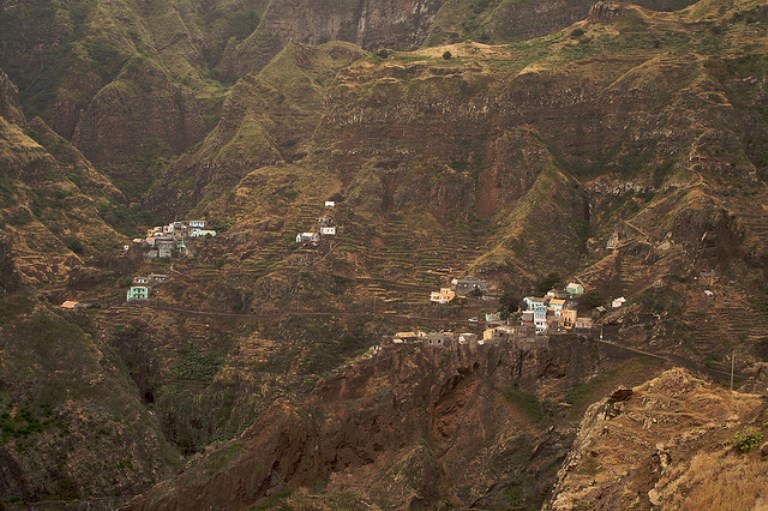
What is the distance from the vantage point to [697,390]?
3534 cm

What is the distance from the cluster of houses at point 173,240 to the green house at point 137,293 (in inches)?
193

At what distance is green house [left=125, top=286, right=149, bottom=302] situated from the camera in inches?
3039

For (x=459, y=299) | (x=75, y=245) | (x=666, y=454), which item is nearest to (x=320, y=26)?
(x=75, y=245)

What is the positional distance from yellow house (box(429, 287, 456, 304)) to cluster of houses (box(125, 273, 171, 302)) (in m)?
18.3

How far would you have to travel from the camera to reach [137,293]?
77375 mm

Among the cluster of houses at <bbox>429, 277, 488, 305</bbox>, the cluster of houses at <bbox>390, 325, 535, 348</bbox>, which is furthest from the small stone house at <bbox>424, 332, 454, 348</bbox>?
the cluster of houses at <bbox>429, 277, 488, 305</bbox>

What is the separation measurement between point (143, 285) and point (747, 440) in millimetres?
57625

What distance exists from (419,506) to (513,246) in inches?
1124

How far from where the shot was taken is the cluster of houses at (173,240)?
8219 cm

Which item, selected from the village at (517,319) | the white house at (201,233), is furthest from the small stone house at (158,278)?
the village at (517,319)

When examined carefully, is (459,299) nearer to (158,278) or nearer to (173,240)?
(158,278)

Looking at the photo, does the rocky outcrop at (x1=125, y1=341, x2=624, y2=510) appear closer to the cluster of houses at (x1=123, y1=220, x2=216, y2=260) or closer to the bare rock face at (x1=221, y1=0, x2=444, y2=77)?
the cluster of houses at (x1=123, y1=220, x2=216, y2=260)

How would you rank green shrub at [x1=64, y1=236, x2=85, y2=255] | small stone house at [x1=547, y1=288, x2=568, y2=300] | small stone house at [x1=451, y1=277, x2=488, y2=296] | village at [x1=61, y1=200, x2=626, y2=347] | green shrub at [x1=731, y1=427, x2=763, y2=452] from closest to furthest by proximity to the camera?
green shrub at [x1=731, y1=427, x2=763, y2=452]
village at [x1=61, y1=200, x2=626, y2=347]
small stone house at [x1=547, y1=288, x2=568, y2=300]
small stone house at [x1=451, y1=277, x2=488, y2=296]
green shrub at [x1=64, y1=236, x2=85, y2=255]

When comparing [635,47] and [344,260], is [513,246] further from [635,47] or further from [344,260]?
[635,47]
